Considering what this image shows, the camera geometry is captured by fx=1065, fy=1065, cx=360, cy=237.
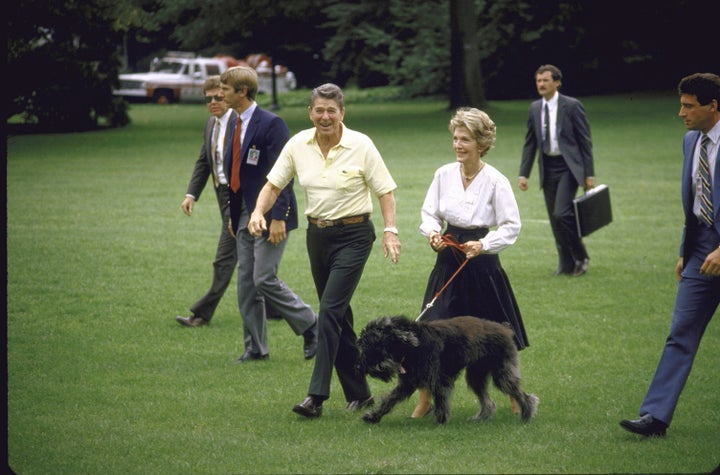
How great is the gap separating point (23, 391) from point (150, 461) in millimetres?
2115

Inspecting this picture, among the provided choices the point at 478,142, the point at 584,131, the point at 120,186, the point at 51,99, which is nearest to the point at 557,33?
the point at 51,99

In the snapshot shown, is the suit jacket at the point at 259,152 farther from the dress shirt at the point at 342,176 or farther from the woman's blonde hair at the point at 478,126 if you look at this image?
the woman's blonde hair at the point at 478,126

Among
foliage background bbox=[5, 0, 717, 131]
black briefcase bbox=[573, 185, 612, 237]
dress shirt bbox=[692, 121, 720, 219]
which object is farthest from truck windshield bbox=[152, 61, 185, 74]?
dress shirt bbox=[692, 121, 720, 219]

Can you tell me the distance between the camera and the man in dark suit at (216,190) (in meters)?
9.92

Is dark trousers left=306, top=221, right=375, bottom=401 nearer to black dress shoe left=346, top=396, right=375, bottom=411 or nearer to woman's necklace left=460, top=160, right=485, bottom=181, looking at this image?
black dress shoe left=346, top=396, right=375, bottom=411

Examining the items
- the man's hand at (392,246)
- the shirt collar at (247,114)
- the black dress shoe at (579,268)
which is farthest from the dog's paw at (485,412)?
the black dress shoe at (579,268)

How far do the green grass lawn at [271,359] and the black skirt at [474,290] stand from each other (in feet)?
2.27

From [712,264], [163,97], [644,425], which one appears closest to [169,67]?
[163,97]

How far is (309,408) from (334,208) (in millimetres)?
1363

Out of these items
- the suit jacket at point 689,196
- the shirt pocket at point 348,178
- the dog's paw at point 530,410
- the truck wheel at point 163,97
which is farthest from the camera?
the truck wheel at point 163,97

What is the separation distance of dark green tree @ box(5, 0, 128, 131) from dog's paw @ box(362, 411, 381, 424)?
24570 mm

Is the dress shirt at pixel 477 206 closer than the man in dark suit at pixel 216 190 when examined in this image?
Yes

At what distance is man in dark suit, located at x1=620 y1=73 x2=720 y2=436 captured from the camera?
639 cm

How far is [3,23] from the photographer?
704 centimetres
